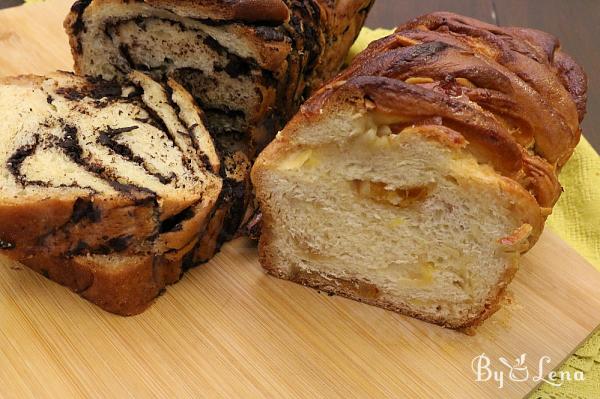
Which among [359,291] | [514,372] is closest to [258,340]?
[359,291]

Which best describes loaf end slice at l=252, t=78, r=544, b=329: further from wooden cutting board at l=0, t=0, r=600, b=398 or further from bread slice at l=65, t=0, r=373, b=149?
bread slice at l=65, t=0, r=373, b=149

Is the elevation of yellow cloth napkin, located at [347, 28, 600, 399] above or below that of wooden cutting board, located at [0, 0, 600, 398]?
above

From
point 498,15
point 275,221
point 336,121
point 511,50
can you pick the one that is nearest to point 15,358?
point 275,221

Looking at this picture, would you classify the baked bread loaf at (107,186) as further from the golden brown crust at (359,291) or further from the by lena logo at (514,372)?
the by lena logo at (514,372)

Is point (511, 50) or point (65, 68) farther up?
point (511, 50)

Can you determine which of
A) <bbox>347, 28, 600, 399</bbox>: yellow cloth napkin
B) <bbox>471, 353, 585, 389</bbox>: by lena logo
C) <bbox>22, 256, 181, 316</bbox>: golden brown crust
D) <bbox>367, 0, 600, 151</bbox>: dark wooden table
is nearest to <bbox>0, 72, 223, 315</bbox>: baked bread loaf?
<bbox>22, 256, 181, 316</bbox>: golden brown crust

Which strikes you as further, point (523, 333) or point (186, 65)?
point (186, 65)

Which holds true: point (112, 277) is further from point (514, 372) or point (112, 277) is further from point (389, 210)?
point (514, 372)

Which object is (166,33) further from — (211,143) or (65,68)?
(65,68)
